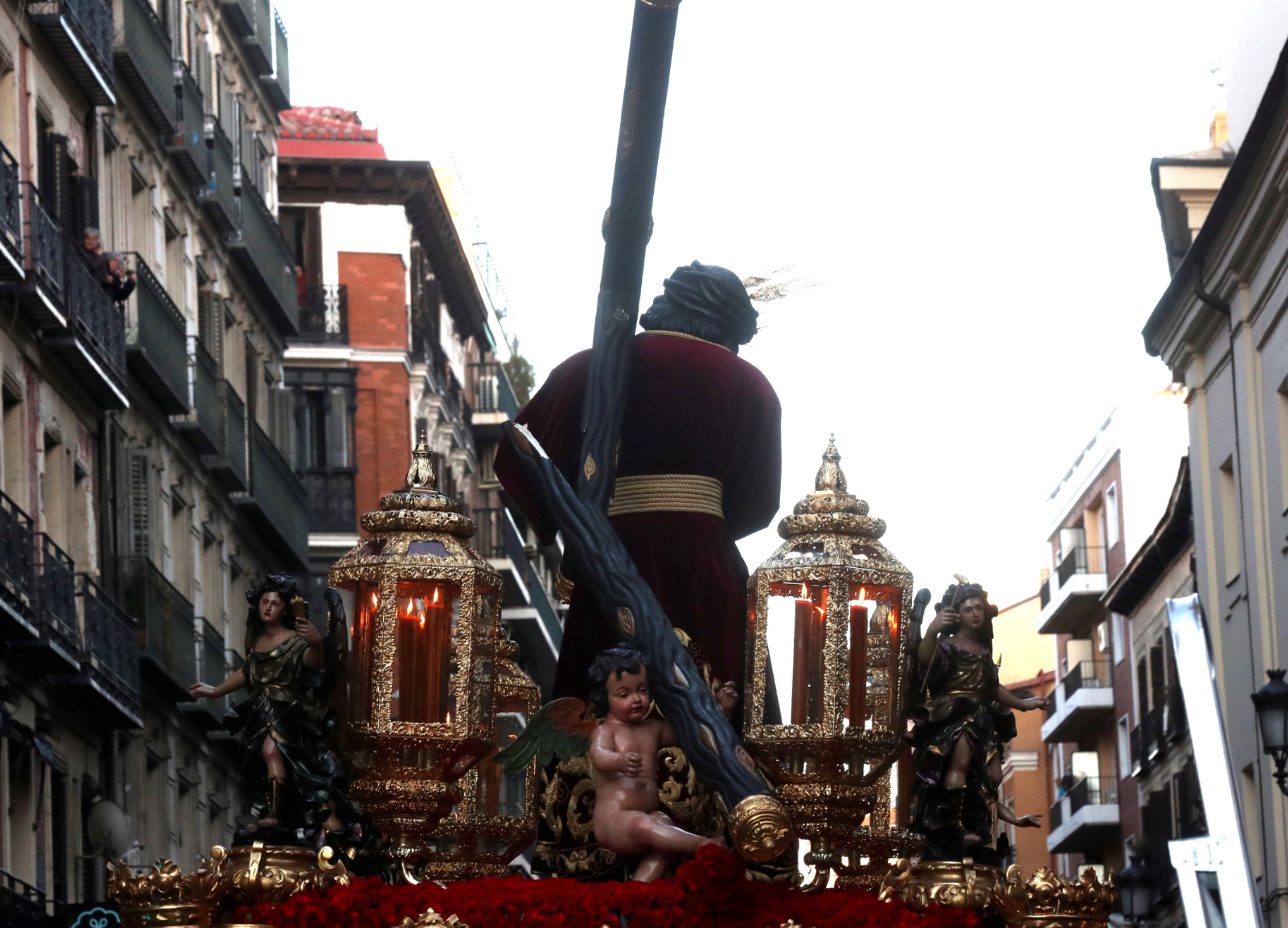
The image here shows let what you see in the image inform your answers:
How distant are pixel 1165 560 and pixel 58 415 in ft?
99.3

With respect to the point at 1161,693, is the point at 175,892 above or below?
below

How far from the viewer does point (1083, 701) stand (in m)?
68.5

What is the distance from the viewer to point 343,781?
9742mm

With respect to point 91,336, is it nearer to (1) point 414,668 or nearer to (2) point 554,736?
(1) point 414,668

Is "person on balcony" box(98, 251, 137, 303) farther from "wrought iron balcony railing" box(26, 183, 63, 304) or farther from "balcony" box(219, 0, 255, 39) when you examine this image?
"balcony" box(219, 0, 255, 39)

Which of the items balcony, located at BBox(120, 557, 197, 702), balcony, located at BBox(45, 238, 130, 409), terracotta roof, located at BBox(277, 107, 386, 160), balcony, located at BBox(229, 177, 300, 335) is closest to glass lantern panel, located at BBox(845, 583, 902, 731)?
balcony, located at BBox(45, 238, 130, 409)

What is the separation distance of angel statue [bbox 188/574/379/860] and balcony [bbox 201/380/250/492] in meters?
31.2

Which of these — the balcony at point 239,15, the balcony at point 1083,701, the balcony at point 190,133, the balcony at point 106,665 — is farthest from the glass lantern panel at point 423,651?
the balcony at point 1083,701

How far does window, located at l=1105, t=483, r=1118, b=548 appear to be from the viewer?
67438 millimetres

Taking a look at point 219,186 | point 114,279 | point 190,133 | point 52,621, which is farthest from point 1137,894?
point 219,186

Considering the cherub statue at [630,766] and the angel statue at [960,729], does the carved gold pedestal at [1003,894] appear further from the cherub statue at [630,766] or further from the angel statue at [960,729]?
the cherub statue at [630,766]

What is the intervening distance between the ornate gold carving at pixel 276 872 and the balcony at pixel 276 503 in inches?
1332

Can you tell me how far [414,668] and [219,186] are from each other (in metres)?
32.8

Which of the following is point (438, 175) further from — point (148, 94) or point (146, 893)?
point (146, 893)
